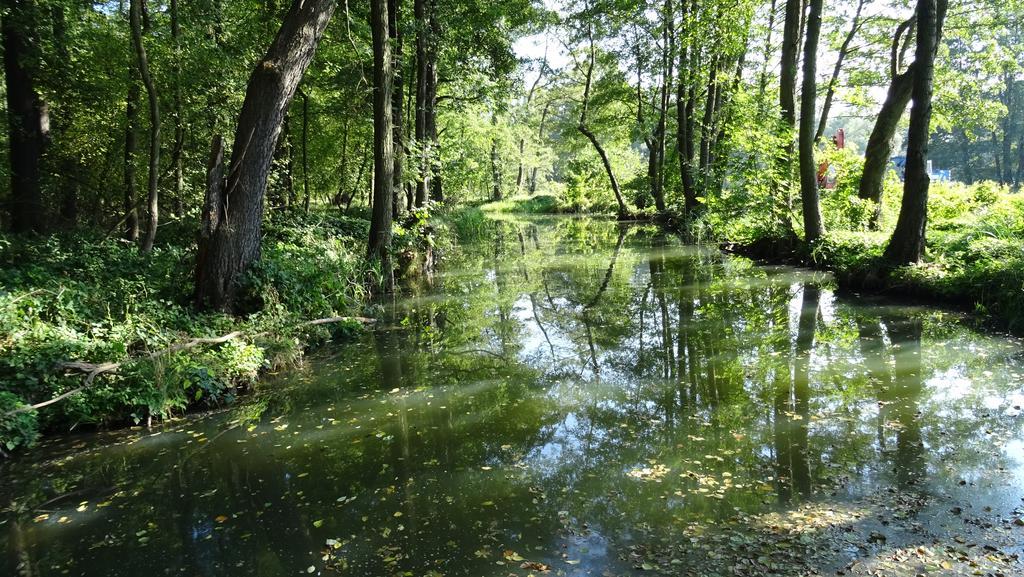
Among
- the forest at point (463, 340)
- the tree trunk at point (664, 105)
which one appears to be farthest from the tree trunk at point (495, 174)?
the forest at point (463, 340)

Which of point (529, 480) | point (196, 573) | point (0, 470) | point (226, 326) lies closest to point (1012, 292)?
point (529, 480)

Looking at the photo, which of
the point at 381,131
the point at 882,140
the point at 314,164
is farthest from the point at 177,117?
the point at 882,140

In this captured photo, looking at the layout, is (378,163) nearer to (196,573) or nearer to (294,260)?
(294,260)

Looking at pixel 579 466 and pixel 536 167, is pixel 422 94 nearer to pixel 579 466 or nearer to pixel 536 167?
pixel 579 466

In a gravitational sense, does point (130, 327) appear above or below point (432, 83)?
below

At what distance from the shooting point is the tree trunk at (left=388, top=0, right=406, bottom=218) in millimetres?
12383

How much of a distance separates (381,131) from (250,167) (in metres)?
3.87

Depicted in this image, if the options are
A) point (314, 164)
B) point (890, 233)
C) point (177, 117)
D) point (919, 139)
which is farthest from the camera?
point (314, 164)

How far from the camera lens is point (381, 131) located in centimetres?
1105

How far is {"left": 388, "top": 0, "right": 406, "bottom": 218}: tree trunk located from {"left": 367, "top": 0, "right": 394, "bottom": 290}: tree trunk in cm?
57

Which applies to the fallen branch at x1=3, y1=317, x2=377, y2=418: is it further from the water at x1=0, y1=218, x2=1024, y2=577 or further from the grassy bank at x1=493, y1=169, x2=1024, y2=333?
the grassy bank at x1=493, y1=169, x2=1024, y2=333

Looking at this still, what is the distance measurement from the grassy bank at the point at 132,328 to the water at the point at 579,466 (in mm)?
356

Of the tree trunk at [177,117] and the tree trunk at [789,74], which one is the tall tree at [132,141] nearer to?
the tree trunk at [177,117]

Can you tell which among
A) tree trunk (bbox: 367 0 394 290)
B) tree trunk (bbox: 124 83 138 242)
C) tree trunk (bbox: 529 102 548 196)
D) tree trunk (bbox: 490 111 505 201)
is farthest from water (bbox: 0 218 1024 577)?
tree trunk (bbox: 529 102 548 196)
